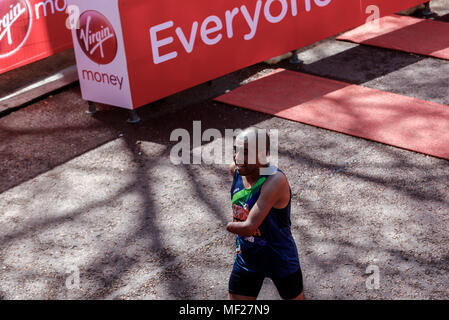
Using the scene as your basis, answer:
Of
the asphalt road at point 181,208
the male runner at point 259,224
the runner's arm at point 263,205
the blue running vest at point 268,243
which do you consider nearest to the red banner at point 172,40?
the asphalt road at point 181,208

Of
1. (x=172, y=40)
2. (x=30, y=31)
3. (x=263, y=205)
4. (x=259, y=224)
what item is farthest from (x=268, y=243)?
(x=30, y=31)

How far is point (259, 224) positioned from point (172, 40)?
6.15m

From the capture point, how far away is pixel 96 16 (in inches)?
400

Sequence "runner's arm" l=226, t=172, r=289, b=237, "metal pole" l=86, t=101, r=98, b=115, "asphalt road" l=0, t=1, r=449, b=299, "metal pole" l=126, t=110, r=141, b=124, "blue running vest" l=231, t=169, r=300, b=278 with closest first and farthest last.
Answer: "runner's arm" l=226, t=172, r=289, b=237 → "blue running vest" l=231, t=169, r=300, b=278 → "asphalt road" l=0, t=1, r=449, b=299 → "metal pole" l=126, t=110, r=141, b=124 → "metal pole" l=86, t=101, r=98, b=115

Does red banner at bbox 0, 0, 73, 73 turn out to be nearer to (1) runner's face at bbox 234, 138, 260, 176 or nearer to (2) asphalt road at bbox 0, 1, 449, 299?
(2) asphalt road at bbox 0, 1, 449, 299

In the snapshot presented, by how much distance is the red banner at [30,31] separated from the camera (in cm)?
1204

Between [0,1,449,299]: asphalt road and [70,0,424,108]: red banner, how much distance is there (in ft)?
1.80

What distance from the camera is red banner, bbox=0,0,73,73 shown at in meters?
12.0

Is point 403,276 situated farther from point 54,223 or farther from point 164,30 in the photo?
point 164,30

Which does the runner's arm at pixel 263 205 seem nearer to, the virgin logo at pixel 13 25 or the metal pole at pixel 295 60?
the metal pole at pixel 295 60

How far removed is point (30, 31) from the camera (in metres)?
12.5

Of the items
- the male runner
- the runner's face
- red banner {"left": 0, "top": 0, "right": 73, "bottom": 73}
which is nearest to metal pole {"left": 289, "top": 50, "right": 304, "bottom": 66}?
red banner {"left": 0, "top": 0, "right": 73, "bottom": 73}

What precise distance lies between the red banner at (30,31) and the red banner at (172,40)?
2043mm

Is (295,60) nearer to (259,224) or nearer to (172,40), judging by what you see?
(172,40)
